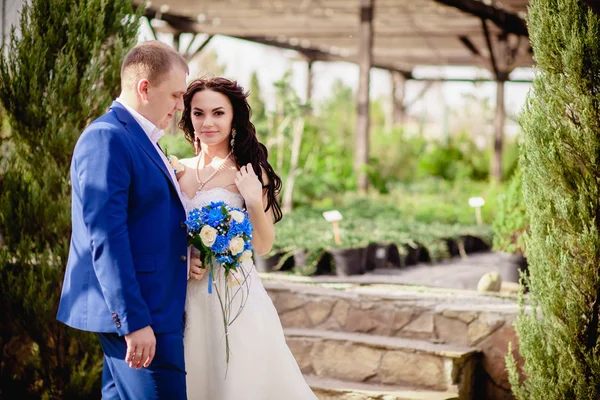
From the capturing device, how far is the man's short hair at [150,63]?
284cm

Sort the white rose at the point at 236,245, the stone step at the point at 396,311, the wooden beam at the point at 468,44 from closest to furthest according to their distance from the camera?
the white rose at the point at 236,245 < the stone step at the point at 396,311 < the wooden beam at the point at 468,44

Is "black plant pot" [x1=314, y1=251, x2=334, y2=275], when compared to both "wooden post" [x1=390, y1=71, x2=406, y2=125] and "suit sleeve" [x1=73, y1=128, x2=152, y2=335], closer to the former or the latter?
"suit sleeve" [x1=73, y1=128, x2=152, y2=335]

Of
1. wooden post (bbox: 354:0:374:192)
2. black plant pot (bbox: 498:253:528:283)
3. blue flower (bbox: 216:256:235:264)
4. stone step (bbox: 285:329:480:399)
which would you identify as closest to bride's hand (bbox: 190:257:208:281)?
blue flower (bbox: 216:256:235:264)

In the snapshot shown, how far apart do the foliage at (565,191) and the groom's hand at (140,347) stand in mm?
2198

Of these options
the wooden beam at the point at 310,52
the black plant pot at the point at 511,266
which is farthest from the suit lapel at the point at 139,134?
the wooden beam at the point at 310,52

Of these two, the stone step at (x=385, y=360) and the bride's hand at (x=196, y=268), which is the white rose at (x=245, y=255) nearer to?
the bride's hand at (x=196, y=268)

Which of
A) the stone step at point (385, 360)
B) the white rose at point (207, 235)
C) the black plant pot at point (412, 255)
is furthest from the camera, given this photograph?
the black plant pot at point (412, 255)

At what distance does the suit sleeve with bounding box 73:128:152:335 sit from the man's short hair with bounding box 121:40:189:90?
0.33 metres

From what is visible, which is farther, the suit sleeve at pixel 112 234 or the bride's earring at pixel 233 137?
the bride's earring at pixel 233 137

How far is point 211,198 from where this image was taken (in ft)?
11.0

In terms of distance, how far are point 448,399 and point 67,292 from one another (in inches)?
116

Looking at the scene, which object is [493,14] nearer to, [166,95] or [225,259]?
[225,259]

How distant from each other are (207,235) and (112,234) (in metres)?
0.49

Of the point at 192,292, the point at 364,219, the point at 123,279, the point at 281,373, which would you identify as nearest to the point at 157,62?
the point at 123,279
